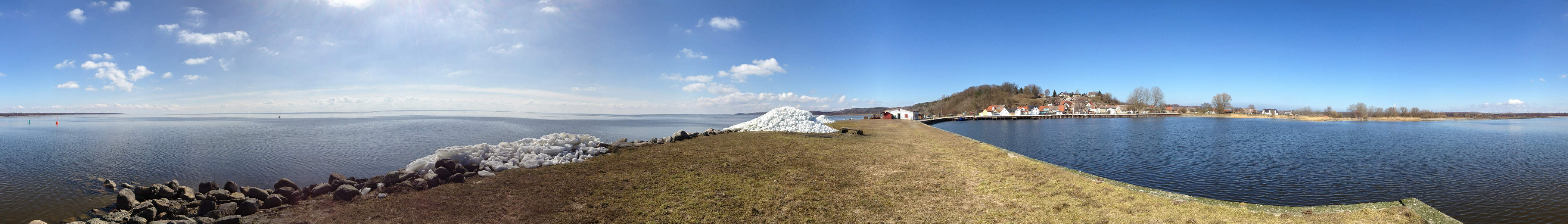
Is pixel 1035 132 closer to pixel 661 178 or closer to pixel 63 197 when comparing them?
pixel 661 178

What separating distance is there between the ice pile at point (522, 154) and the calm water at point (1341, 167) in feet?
36.1

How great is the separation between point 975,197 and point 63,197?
13254 millimetres

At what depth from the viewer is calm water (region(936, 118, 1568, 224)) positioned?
8.56m

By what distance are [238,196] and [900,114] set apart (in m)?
53.0

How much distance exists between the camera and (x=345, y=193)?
6.20m

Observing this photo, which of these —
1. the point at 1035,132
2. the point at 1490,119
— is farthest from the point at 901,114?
the point at 1490,119

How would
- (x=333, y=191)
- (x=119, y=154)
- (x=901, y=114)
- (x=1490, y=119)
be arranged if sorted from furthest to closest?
→ (x=1490, y=119) < (x=901, y=114) < (x=119, y=154) < (x=333, y=191)

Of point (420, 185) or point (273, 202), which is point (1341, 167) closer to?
point (420, 185)

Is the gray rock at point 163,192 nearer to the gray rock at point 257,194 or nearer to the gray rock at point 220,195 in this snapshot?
the gray rock at point 220,195

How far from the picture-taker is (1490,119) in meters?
79.0

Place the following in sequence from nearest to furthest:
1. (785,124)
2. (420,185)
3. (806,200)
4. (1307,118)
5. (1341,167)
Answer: (806,200), (420,185), (1341,167), (785,124), (1307,118)

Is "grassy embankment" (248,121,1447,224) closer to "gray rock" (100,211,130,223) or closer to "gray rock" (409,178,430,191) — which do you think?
"gray rock" (409,178,430,191)

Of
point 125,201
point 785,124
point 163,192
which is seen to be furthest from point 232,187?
point 785,124

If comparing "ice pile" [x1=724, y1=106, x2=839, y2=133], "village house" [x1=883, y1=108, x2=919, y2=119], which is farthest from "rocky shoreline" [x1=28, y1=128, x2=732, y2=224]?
"village house" [x1=883, y1=108, x2=919, y2=119]
